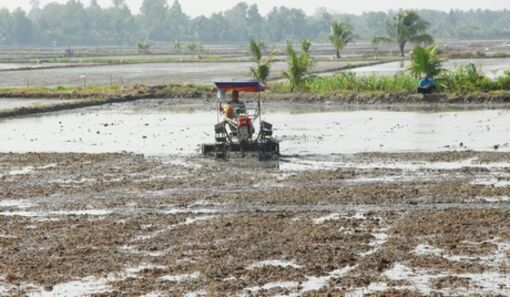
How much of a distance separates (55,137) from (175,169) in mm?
8530

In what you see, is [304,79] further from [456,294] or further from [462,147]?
[456,294]

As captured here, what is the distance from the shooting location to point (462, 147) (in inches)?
982

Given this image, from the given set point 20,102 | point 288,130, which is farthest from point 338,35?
point 288,130

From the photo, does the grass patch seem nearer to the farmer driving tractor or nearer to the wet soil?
the farmer driving tractor

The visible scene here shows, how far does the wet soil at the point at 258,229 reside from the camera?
12.2 metres

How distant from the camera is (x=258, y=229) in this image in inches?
597

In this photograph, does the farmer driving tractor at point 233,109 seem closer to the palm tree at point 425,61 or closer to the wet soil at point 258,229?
the wet soil at point 258,229

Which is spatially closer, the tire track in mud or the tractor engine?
the tire track in mud

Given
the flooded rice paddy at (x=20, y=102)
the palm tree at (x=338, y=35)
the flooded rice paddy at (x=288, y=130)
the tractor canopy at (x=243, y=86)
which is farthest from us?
the palm tree at (x=338, y=35)

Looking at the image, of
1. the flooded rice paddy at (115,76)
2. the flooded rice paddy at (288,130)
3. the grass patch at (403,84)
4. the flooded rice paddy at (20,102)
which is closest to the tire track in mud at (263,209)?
the flooded rice paddy at (288,130)

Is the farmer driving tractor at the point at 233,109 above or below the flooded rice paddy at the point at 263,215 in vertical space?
above

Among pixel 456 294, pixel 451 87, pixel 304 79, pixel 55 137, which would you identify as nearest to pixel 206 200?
pixel 456 294

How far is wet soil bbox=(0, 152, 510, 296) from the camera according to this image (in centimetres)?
1223

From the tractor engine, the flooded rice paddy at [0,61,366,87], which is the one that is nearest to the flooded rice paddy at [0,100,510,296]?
the tractor engine
